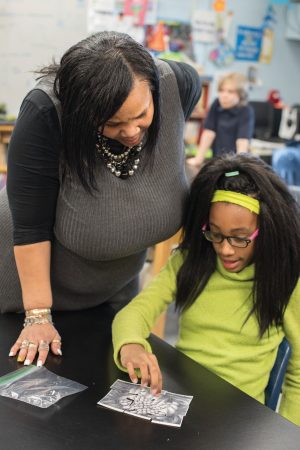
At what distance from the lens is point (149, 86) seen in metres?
0.95

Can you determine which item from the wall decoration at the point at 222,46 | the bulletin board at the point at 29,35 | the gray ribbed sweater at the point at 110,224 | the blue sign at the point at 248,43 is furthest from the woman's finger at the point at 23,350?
the blue sign at the point at 248,43

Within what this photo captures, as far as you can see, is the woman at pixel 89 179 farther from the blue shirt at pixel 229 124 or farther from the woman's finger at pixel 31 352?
the blue shirt at pixel 229 124

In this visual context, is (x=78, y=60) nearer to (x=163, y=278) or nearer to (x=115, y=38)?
(x=115, y=38)

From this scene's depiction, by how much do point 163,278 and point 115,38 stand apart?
53 cm

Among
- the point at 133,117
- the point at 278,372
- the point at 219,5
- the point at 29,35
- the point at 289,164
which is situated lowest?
the point at 278,372

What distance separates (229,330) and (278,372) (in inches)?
5.4

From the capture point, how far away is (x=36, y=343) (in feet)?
3.37

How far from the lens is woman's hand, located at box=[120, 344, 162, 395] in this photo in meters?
0.92

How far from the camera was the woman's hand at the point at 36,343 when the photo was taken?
3.27 ft

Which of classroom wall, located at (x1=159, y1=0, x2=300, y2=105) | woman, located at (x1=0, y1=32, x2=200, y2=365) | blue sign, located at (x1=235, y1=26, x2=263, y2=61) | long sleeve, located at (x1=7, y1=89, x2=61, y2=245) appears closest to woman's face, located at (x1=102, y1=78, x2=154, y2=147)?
woman, located at (x1=0, y1=32, x2=200, y2=365)

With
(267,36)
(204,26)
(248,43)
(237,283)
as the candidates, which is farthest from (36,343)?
(267,36)

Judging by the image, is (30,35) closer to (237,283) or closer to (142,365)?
(237,283)

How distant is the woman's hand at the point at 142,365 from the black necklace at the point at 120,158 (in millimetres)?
329

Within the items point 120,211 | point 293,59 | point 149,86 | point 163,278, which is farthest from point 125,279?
point 293,59
